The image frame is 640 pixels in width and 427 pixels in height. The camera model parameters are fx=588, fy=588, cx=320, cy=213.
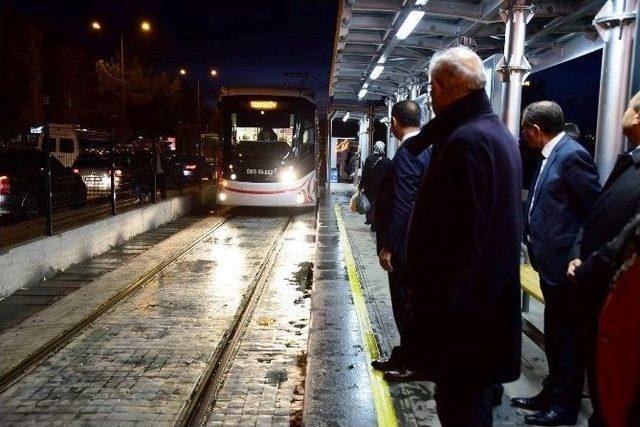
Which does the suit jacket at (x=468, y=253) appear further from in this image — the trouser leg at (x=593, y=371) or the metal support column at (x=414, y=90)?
the metal support column at (x=414, y=90)

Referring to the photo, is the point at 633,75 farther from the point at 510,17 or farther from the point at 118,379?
the point at 118,379

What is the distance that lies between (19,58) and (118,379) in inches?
1777

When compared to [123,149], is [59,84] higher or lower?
higher

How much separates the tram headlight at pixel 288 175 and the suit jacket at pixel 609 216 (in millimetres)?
13989

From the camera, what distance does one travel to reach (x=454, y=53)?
101 inches

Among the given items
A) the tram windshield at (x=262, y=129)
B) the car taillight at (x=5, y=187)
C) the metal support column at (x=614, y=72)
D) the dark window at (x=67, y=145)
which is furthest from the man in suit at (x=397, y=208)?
the dark window at (x=67, y=145)

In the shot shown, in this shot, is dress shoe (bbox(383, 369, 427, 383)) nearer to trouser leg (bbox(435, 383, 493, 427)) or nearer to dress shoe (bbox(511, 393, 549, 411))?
dress shoe (bbox(511, 393, 549, 411))

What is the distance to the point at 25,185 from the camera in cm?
934

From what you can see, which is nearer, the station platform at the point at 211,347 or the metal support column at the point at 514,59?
the station platform at the point at 211,347

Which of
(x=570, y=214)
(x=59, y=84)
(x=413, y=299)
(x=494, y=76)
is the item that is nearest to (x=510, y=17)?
(x=494, y=76)

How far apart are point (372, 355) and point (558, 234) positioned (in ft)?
6.90

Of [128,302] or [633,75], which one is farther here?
[128,302]

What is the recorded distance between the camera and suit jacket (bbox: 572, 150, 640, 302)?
272cm

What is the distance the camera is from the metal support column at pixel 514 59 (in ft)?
21.9
